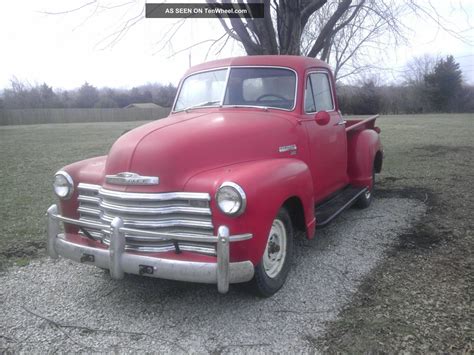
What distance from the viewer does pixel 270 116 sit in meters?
4.11

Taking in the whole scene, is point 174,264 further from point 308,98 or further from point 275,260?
point 308,98

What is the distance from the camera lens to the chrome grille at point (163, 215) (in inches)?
119

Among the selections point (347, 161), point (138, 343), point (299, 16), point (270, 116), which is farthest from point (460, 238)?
point (299, 16)

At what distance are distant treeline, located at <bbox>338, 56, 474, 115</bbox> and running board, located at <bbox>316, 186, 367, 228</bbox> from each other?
33352mm

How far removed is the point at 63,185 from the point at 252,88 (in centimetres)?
214

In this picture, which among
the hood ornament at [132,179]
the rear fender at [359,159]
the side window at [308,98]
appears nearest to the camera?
the hood ornament at [132,179]

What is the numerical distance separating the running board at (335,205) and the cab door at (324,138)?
9 cm

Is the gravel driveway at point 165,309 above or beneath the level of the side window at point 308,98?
beneath

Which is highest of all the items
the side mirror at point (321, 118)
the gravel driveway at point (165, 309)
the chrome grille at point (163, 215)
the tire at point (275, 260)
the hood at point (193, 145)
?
the side mirror at point (321, 118)

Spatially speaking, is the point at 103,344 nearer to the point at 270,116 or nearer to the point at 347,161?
the point at 270,116

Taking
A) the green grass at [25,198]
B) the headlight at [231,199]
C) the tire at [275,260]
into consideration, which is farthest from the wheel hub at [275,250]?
the green grass at [25,198]

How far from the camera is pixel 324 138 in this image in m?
4.73

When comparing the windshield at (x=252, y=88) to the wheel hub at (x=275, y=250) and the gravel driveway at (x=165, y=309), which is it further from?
the gravel driveway at (x=165, y=309)

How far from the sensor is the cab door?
448cm
